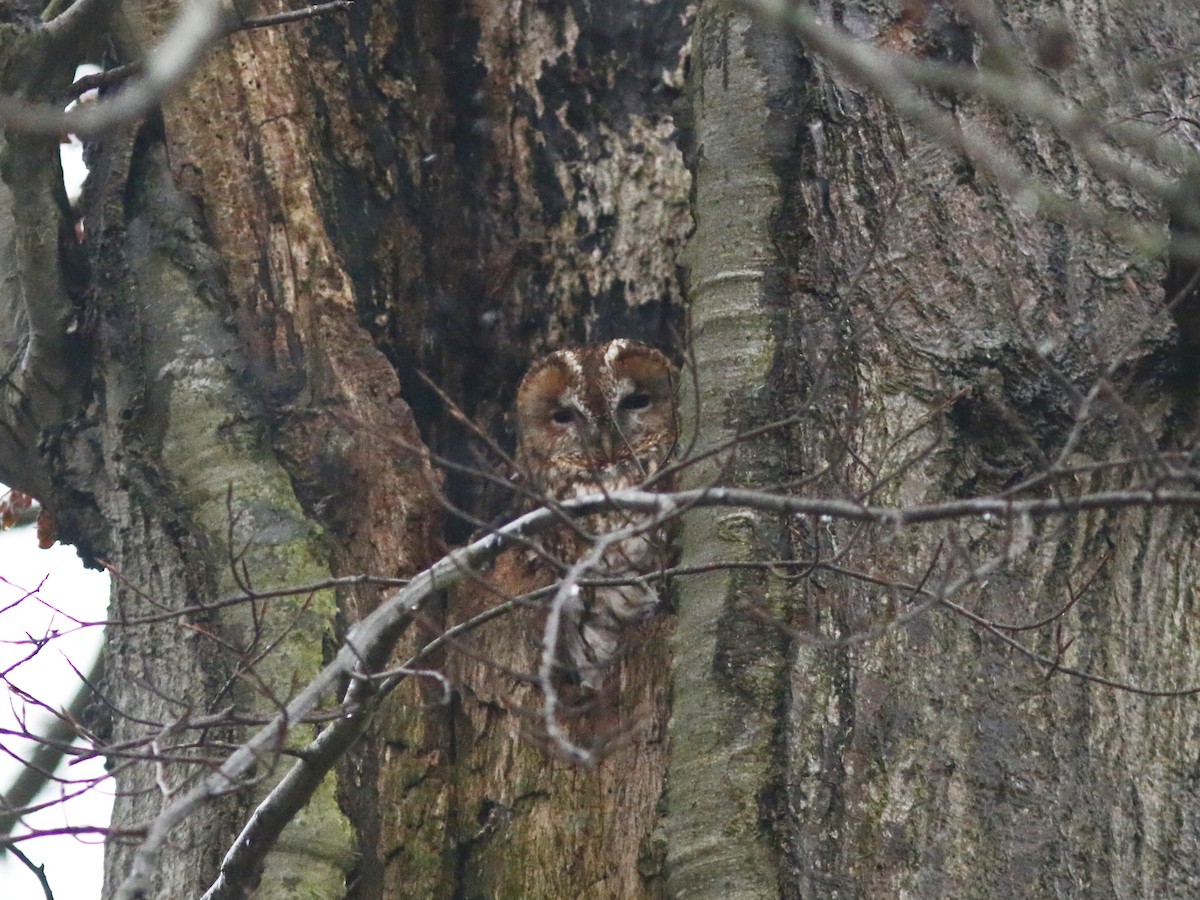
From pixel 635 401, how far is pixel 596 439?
150mm

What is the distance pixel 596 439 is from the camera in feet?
12.9

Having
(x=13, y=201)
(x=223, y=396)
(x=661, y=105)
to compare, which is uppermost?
(x=661, y=105)

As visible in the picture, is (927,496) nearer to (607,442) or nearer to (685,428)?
(685,428)

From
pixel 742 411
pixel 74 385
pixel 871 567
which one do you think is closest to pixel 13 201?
pixel 74 385

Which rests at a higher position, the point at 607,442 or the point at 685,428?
the point at 607,442

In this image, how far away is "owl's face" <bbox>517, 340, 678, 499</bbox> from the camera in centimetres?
377

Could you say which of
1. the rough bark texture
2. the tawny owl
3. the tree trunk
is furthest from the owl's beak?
the rough bark texture

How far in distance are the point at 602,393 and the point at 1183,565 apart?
5.52 feet

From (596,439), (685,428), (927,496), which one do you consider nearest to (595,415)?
(596,439)

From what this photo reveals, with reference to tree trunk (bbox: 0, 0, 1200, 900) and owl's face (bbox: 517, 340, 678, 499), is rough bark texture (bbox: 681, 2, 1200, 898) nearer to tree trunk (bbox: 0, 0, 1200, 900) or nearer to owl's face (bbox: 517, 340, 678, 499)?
tree trunk (bbox: 0, 0, 1200, 900)

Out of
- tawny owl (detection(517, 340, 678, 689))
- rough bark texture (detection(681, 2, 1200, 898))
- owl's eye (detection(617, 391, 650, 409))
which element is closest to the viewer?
rough bark texture (detection(681, 2, 1200, 898))

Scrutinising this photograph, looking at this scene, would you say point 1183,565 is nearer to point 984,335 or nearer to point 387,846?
point 984,335

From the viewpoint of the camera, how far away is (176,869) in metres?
2.79

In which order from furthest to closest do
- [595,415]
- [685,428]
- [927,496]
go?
[595,415], [685,428], [927,496]
